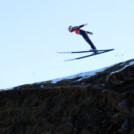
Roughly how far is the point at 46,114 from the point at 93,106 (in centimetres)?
277

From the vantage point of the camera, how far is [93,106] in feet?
36.6

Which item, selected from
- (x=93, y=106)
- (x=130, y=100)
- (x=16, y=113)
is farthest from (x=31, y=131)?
(x=130, y=100)

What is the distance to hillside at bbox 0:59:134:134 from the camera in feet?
33.0

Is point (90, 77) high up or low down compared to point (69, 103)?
up

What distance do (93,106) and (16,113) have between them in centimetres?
493

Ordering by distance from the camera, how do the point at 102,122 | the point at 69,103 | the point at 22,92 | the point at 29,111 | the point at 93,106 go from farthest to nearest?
the point at 22,92
the point at 29,111
the point at 69,103
the point at 93,106
the point at 102,122

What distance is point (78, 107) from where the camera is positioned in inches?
459

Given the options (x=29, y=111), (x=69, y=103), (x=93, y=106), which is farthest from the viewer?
(x=29, y=111)

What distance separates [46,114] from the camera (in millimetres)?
12344

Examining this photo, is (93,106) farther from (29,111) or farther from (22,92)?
(22,92)

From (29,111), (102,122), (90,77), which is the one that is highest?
(90,77)

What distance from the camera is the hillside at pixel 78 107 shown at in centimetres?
1007

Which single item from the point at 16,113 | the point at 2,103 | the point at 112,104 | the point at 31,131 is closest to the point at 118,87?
the point at 112,104

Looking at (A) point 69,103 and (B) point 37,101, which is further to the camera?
(B) point 37,101
